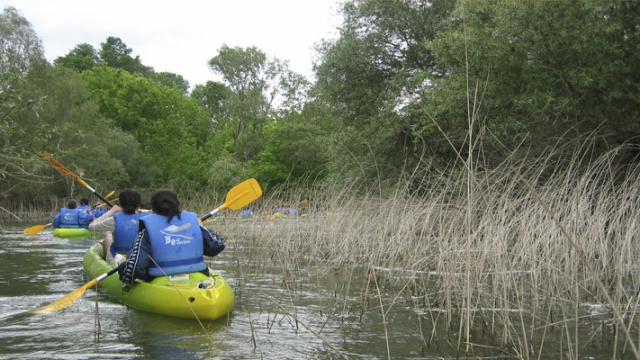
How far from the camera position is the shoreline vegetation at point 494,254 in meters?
4.50

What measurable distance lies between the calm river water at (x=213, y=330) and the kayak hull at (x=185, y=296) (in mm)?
96

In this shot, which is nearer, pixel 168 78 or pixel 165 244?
pixel 165 244

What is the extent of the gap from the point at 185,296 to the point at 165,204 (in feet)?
2.97

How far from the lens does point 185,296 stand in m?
5.35

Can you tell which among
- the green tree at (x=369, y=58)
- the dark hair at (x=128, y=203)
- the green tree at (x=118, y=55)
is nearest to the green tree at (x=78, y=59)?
the green tree at (x=118, y=55)

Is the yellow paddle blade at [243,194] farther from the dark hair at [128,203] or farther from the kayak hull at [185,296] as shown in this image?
the kayak hull at [185,296]

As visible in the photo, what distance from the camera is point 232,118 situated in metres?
43.3

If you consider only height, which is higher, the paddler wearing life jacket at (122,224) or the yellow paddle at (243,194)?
the yellow paddle at (243,194)

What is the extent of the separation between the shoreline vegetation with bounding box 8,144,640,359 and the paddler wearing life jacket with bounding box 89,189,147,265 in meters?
1.96

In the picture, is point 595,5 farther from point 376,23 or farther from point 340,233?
point 376,23

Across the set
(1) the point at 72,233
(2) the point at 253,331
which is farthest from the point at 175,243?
(1) the point at 72,233

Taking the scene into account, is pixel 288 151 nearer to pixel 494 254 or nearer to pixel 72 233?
pixel 72 233

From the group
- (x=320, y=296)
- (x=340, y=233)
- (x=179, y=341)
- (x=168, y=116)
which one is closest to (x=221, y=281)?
(x=179, y=341)

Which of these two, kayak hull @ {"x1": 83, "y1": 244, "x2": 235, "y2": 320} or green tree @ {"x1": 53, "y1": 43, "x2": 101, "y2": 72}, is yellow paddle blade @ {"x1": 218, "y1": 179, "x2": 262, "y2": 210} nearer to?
kayak hull @ {"x1": 83, "y1": 244, "x2": 235, "y2": 320}
